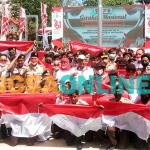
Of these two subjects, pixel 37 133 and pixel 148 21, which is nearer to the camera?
pixel 37 133

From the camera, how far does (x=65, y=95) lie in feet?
19.1

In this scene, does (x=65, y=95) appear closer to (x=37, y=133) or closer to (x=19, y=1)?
(x=37, y=133)

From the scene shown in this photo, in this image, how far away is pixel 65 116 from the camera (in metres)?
5.54

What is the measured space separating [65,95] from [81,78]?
2.26ft

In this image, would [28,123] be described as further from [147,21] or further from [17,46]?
[147,21]

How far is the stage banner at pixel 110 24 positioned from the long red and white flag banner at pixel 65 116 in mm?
12734

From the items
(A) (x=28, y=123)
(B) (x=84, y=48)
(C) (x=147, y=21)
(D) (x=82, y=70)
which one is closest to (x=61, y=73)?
(D) (x=82, y=70)

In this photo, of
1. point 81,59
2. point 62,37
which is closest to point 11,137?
point 81,59

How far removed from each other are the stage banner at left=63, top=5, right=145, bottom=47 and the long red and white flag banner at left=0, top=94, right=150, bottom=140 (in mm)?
12734

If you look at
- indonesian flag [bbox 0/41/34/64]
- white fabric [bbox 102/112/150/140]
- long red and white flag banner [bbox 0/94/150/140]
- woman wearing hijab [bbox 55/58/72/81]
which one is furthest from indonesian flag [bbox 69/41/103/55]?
white fabric [bbox 102/112/150/140]

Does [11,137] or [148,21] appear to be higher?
[148,21]

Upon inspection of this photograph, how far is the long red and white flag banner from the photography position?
207 inches

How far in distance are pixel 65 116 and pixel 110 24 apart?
43.2ft

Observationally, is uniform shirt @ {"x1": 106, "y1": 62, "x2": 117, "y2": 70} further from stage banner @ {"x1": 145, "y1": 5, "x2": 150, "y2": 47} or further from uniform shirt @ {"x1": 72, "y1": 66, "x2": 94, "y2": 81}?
stage banner @ {"x1": 145, "y1": 5, "x2": 150, "y2": 47}
